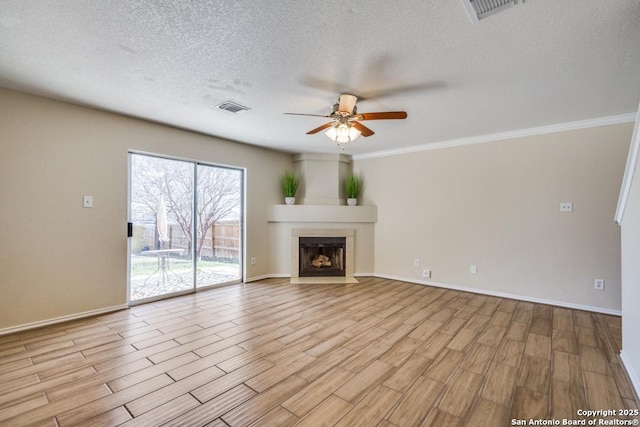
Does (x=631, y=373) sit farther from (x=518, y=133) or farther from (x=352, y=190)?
(x=352, y=190)

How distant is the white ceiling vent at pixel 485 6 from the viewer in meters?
1.64

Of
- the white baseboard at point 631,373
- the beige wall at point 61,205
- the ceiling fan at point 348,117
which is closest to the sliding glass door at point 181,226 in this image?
the beige wall at point 61,205

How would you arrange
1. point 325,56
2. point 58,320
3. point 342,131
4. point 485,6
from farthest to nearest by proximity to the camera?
1. point 58,320
2. point 342,131
3. point 325,56
4. point 485,6

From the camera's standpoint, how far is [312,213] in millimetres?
5398

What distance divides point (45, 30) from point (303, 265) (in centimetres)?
446

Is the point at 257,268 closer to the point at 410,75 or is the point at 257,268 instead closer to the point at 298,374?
the point at 298,374

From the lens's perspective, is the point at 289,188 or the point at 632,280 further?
the point at 289,188

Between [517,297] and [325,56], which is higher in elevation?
[325,56]

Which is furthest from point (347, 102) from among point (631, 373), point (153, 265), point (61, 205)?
point (153, 265)

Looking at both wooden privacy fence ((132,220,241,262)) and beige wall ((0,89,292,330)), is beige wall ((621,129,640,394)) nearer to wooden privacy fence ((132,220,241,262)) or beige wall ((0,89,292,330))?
wooden privacy fence ((132,220,241,262))

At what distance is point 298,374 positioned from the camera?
216cm

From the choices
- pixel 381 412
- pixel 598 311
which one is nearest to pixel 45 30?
pixel 381 412

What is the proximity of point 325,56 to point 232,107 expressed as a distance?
149 cm

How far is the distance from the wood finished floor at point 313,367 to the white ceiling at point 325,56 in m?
2.40
